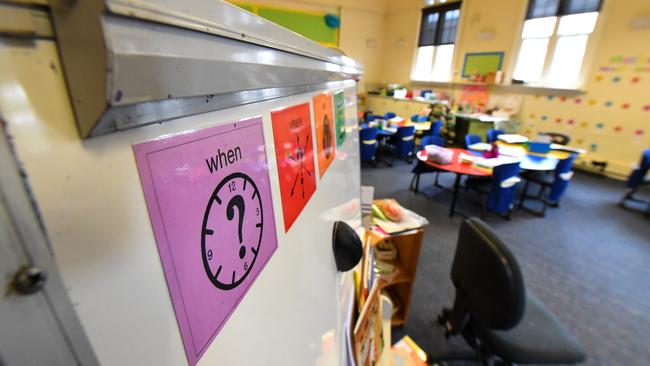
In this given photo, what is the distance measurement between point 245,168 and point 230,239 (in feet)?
0.24

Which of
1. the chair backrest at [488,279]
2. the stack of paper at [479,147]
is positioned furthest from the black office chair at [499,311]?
the stack of paper at [479,147]

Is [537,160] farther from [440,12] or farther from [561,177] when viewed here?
[440,12]

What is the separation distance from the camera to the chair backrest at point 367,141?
405 centimetres

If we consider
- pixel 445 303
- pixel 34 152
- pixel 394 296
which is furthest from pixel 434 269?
pixel 34 152

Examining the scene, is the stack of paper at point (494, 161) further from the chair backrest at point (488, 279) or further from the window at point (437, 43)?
the window at point (437, 43)

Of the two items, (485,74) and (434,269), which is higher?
(485,74)

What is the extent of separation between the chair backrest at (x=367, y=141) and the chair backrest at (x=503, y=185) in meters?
1.91

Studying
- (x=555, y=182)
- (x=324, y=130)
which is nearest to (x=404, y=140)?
(x=555, y=182)

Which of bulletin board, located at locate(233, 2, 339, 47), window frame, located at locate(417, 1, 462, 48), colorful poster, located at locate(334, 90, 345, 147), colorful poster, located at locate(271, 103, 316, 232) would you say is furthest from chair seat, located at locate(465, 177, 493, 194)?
bulletin board, located at locate(233, 2, 339, 47)

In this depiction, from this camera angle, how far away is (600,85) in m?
4.10

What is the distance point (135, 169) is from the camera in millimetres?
170

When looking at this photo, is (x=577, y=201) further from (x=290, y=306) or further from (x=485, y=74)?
(x=290, y=306)

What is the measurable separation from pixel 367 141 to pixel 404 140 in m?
0.83

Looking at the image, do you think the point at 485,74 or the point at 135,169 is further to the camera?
the point at 485,74
